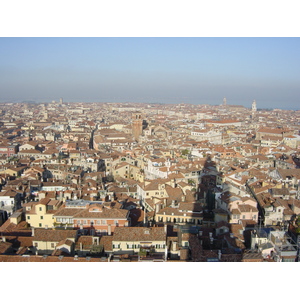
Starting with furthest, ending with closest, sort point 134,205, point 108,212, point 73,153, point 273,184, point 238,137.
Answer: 1. point 238,137
2. point 73,153
3. point 273,184
4. point 134,205
5. point 108,212

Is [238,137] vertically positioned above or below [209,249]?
above

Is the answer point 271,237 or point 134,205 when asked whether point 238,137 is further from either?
point 271,237

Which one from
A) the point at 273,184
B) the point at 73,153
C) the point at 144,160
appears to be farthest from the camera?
the point at 73,153

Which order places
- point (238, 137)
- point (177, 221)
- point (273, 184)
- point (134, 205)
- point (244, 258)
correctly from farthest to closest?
point (238, 137), point (273, 184), point (134, 205), point (177, 221), point (244, 258)

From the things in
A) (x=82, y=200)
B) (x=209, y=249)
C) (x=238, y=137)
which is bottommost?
(x=209, y=249)

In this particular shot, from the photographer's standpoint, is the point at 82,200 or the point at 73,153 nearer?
the point at 82,200

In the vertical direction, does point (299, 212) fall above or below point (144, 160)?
below

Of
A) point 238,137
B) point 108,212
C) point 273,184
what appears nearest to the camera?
point 108,212

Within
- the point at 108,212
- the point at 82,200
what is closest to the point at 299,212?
the point at 108,212

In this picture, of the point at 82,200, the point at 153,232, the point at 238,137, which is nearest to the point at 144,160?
the point at 82,200

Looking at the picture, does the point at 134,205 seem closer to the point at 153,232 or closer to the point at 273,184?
the point at 153,232
